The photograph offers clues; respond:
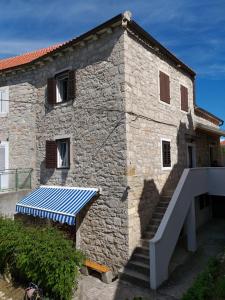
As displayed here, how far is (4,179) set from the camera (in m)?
16.3

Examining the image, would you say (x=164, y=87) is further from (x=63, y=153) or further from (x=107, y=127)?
(x=63, y=153)

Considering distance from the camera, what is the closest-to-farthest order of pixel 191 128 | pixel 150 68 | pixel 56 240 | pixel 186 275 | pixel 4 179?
pixel 56 240
pixel 186 275
pixel 150 68
pixel 4 179
pixel 191 128

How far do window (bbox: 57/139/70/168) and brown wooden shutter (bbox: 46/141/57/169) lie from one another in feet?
0.91

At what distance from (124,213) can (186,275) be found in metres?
4.00

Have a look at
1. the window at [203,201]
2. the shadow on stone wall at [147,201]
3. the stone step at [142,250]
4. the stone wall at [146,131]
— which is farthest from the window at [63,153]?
the window at [203,201]

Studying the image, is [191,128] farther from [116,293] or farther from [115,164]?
[116,293]

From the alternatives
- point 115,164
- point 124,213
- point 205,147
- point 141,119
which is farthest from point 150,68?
point 205,147

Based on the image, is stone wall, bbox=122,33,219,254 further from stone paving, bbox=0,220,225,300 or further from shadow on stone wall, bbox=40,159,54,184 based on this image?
shadow on stone wall, bbox=40,159,54,184

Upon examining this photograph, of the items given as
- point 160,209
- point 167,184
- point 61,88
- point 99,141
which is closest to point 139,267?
point 160,209

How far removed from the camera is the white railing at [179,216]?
1076cm

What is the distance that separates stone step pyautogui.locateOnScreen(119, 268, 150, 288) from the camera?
35.9 ft

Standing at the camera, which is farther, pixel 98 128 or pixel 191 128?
pixel 191 128

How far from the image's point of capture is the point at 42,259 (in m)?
9.57

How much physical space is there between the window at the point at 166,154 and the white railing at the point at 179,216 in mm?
1649
